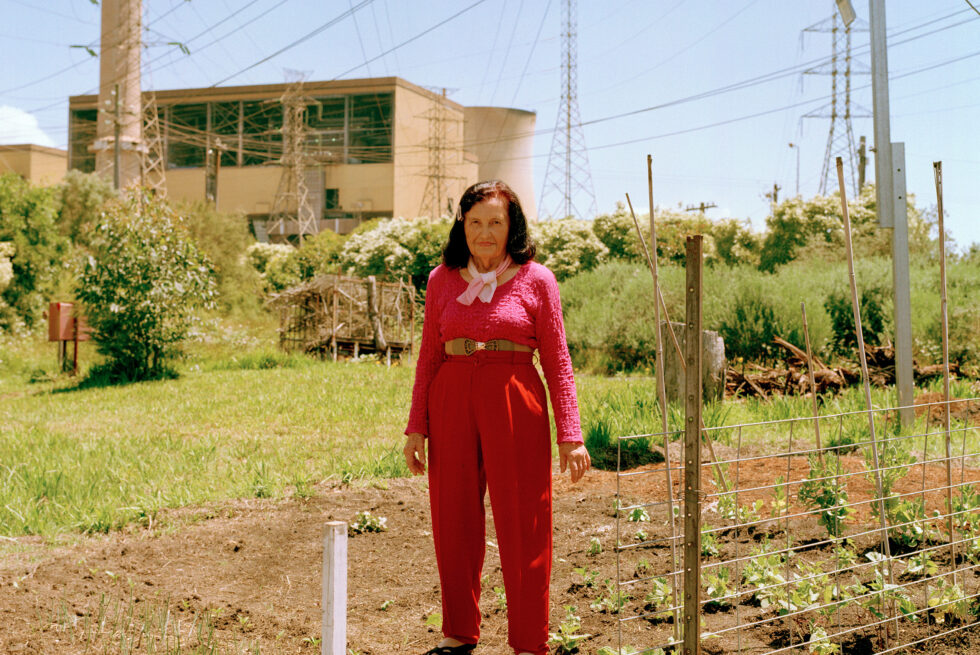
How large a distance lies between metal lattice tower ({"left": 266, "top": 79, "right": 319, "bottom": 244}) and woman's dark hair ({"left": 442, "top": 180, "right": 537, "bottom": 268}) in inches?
1577

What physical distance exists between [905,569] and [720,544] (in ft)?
2.36

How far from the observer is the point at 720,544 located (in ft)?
11.3

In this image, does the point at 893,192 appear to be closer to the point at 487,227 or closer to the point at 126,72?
the point at 487,227

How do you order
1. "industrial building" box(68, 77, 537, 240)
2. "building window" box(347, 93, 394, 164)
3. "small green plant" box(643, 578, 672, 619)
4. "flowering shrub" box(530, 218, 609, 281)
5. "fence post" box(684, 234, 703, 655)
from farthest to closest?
"building window" box(347, 93, 394, 164) < "industrial building" box(68, 77, 537, 240) < "flowering shrub" box(530, 218, 609, 281) < "small green plant" box(643, 578, 672, 619) < "fence post" box(684, 234, 703, 655)

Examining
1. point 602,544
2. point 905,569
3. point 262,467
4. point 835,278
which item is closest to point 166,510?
point 262,467

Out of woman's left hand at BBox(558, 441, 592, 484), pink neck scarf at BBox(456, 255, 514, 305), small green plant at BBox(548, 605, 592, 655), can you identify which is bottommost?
small green plant at BBox(548, 605, 592, 655)

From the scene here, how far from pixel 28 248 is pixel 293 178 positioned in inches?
1018

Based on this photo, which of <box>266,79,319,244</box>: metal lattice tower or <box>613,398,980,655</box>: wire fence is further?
<box>266,79,319,244</box>: metal lattice tower

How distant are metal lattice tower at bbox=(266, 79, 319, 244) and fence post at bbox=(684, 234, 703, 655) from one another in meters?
40.9

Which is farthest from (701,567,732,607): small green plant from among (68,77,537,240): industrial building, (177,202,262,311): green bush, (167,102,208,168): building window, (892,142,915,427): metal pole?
(167,102,208,168): building window

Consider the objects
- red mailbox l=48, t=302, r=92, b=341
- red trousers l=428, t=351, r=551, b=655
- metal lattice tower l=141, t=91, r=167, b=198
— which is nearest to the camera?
red trousers l=428, t=351, r=551, b=655

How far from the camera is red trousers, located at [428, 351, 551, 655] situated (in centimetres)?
250

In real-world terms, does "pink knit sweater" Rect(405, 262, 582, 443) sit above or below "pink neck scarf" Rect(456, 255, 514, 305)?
below

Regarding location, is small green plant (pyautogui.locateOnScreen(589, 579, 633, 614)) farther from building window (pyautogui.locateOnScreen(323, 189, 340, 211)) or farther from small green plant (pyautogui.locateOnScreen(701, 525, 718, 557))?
building window (pyautogui.locateOnScreen(323, 189, 340, 211))
